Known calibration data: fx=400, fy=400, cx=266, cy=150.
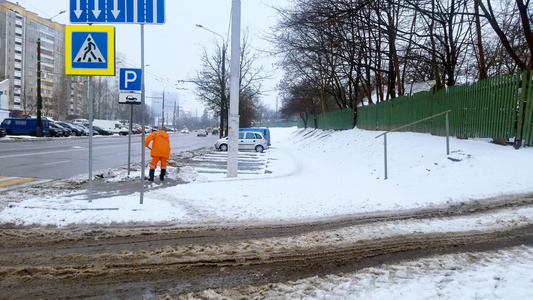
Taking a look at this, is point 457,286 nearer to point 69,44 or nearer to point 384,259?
point 384,259

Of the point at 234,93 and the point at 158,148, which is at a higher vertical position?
the point at 234,93

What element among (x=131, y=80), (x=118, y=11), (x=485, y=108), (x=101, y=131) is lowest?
(x=101, y=131)

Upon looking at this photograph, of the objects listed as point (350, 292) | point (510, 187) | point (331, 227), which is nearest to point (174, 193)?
point (331, 227)

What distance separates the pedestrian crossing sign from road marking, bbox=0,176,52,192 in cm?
419

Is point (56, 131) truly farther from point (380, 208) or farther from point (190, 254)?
point (190, 254)

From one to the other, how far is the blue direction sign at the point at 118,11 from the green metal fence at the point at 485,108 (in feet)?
31.0

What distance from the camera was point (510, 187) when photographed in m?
8.49

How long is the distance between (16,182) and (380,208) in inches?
367

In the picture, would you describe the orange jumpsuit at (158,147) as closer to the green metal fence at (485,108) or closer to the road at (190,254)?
→ the road at (190,254)

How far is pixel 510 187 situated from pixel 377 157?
7.10 m

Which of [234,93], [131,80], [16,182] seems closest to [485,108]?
[234,93]

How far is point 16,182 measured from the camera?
10.7 meters

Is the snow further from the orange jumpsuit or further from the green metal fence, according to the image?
the orange jumpsuit

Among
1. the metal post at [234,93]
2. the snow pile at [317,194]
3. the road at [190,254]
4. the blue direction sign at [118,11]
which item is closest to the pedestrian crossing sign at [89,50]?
the blue direction sign at [118,11]
